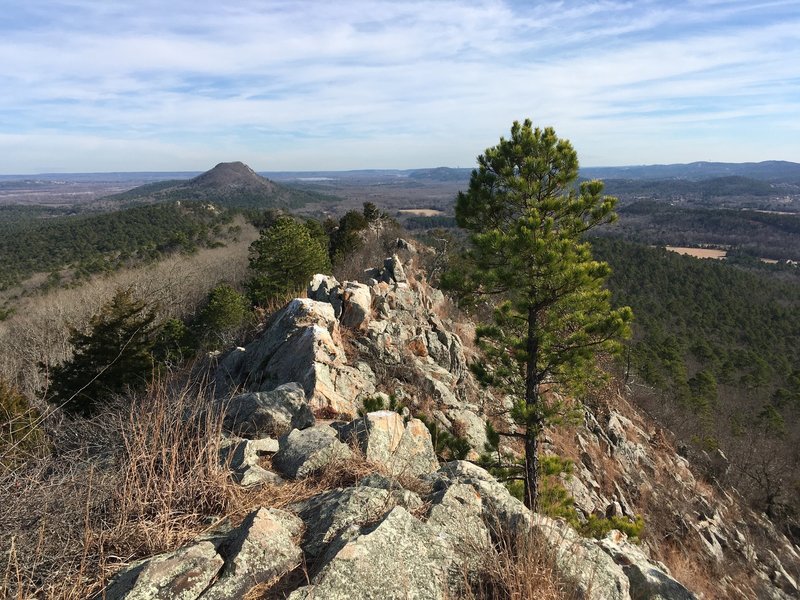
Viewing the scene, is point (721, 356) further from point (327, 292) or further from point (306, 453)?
point (306, 453)

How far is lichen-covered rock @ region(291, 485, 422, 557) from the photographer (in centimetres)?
350

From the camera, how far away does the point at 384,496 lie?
3.98m

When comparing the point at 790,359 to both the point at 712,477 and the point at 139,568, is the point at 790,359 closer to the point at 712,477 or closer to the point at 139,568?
the point at 712,477

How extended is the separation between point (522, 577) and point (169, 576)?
7.37 ft

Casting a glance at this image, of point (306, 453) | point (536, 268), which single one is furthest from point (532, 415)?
point (306, 453)

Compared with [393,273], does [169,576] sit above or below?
above

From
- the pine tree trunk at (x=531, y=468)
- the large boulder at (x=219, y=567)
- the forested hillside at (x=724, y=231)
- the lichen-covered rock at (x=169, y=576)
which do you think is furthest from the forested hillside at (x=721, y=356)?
the forested hillside at (x=724, y=231)

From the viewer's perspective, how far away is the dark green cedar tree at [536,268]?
30.2 ft

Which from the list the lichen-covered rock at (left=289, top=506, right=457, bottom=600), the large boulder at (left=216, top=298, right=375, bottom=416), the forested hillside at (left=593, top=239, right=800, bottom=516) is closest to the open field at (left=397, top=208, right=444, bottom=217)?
the forested hillside at (left=593, top=239, right=800, bottom=516)

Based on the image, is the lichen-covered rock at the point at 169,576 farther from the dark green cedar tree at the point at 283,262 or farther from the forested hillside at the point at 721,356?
the forested hillside at the point at 721,356

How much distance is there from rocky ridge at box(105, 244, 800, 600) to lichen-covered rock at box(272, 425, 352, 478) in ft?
0.06

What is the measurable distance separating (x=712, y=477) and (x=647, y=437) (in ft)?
11.8

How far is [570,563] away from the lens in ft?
11.6

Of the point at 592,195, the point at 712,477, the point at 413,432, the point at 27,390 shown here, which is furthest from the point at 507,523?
the point at 27,390
